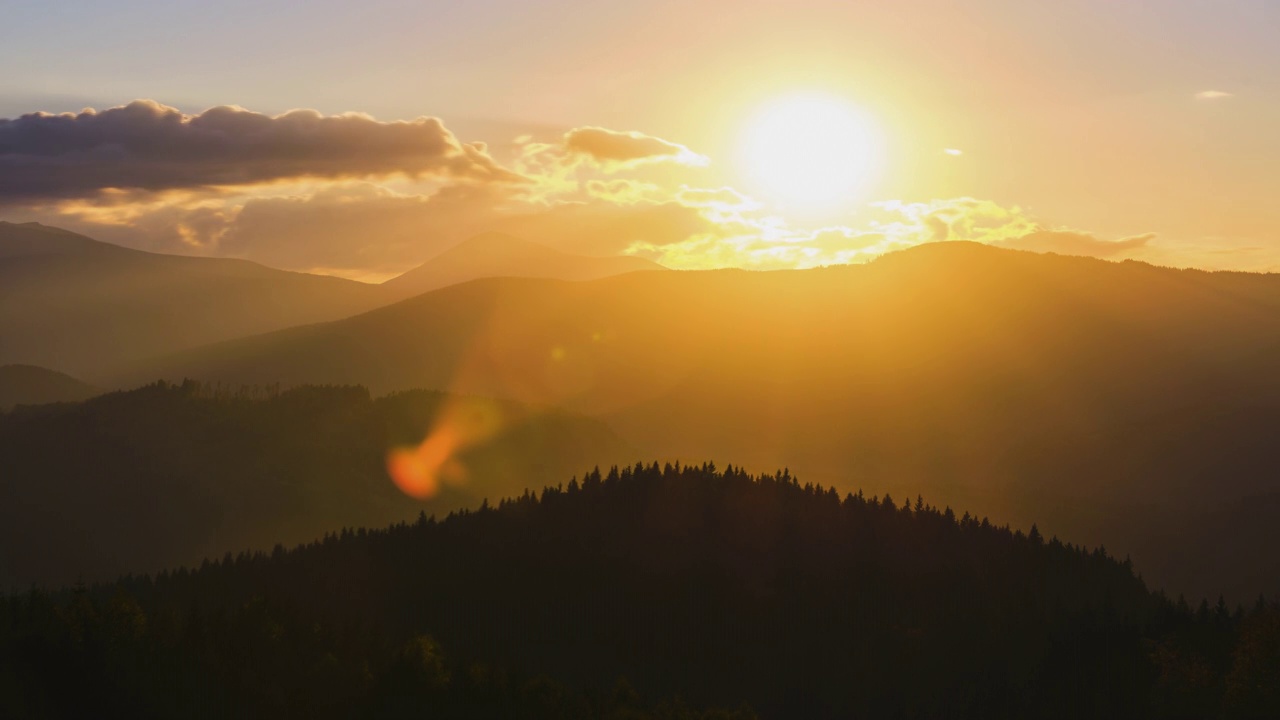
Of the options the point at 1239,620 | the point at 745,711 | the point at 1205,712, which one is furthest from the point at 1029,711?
the point at 745,711

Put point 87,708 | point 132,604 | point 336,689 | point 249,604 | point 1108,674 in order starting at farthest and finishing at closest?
point 1108,674 < point 249,604 < point 132,604 < point 336,689 < point 87,708

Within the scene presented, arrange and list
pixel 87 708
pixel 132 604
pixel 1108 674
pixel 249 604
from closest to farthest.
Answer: pixel 87 708 → pixel 132 604 → pixel 249 604 → pixel 1108 674

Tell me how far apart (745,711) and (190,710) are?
80.0 m

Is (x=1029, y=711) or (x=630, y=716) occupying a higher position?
→ (x=630, y=716)

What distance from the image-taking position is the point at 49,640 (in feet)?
436

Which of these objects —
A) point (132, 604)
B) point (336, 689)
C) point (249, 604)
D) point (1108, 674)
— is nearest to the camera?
point (336, 689)

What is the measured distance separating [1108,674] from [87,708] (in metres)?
159

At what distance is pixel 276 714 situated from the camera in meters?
122

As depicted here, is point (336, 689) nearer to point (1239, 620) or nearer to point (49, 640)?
point (49, 640)

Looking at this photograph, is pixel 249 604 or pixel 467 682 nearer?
pixel 467 682

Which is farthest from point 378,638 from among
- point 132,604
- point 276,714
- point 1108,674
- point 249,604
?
point 1108,674

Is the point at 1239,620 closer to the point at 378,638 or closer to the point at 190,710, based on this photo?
the point at 378,638

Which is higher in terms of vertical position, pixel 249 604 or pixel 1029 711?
pixel 249 604

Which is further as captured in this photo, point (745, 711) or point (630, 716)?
point (745, 711)
